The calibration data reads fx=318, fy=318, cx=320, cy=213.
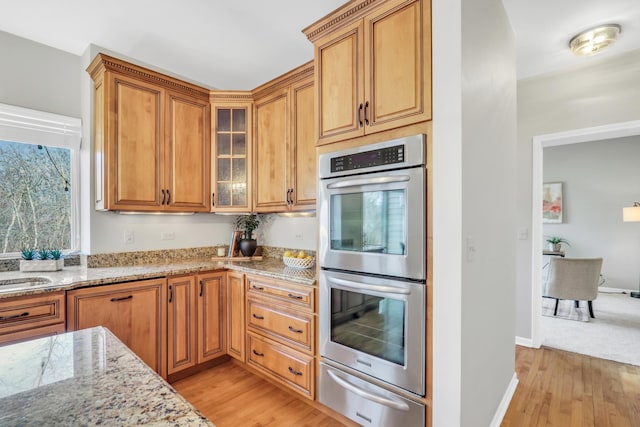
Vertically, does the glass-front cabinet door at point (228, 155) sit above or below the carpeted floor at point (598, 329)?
above

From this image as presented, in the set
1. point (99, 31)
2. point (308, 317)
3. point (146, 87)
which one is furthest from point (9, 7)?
point (308, 317)

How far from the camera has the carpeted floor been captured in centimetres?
316

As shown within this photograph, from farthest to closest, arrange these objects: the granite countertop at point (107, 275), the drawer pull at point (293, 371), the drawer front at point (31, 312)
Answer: the drawer pull at point (293, 371) < the granite countertop at point (107, 275) < the drawer front at point (31, 312)

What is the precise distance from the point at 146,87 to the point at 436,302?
2.79 m

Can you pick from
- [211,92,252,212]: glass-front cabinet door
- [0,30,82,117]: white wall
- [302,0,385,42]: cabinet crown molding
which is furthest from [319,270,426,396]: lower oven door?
[0,30,82,117]: white wall

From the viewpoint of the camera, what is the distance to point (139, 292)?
7.77 feet

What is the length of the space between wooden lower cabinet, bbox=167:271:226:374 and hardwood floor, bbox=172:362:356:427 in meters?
0.18

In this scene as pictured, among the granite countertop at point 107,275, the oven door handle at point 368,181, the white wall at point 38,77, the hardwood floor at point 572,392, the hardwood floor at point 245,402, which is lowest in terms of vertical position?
the hardwood floor at point 245,402

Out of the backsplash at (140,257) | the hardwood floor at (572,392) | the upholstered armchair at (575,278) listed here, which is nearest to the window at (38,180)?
the backsplash at (140,257)

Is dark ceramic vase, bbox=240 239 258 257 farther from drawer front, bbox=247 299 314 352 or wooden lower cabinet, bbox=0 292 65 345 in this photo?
wooden lower cabinet, bbox=0 292 65 345

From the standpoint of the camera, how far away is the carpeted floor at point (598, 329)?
3.16 m

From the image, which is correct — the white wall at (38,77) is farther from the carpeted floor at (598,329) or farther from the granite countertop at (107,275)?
the carpeted floor at (598,329)

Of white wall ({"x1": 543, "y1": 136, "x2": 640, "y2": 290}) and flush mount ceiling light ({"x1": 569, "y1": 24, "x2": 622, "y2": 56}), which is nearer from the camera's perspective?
flush mount ceiling light ({"x1": 569, "y1": 24, "x2": 622, "y2": 56})

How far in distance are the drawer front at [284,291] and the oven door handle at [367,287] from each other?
0.85 feet
